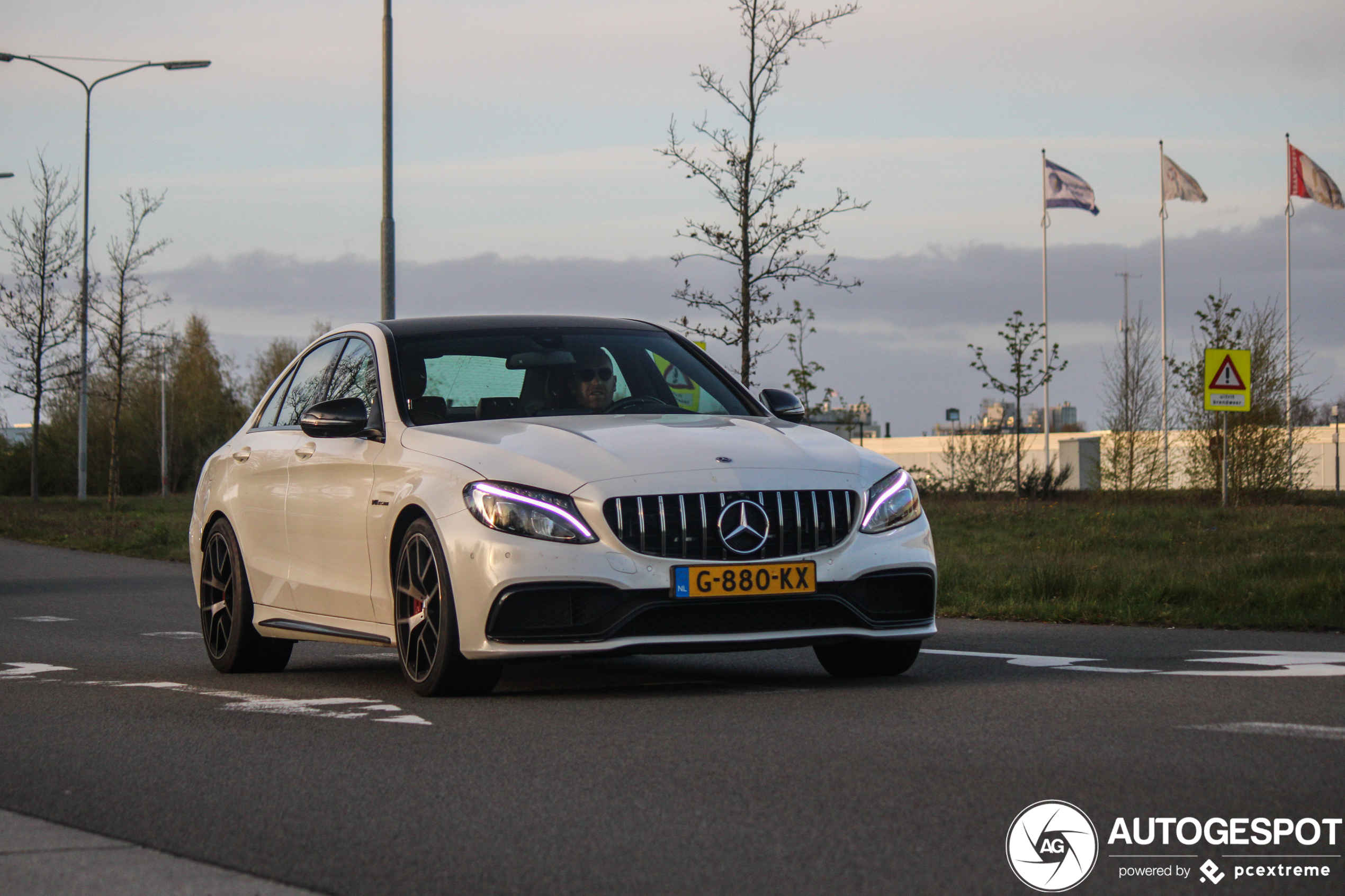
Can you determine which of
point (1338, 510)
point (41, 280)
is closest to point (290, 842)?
point (1338, 510)

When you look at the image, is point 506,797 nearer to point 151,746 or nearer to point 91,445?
point 151,746

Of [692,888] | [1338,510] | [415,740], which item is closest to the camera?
[692,888]

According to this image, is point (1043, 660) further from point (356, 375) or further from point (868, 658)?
point (356, 375)

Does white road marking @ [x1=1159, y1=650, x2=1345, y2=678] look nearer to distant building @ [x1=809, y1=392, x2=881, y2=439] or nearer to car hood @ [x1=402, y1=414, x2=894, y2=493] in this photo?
car hood @ [x1=402, y1=414, x2=894, y2=493]

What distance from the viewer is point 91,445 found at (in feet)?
241

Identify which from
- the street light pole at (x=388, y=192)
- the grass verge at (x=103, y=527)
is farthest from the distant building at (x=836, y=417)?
the grass verge at (x=103, y=527)

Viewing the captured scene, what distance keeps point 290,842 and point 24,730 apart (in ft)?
9.08

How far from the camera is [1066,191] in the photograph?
5425cm

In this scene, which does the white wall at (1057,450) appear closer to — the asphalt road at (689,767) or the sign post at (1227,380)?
the sign post at (1227,380)

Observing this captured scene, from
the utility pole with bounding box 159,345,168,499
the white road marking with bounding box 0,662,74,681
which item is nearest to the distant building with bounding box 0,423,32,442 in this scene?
the utility pole with bounding box 159,345,168,499

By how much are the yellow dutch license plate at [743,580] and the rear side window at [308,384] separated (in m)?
3.05

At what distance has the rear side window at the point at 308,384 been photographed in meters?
9.05

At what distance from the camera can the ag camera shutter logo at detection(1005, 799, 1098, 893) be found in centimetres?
375

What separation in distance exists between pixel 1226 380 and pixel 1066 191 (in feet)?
91.1
